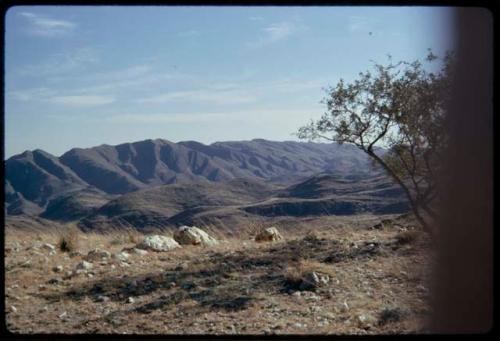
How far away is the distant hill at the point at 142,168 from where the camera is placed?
360 ft

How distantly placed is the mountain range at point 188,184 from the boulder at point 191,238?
10.9ft

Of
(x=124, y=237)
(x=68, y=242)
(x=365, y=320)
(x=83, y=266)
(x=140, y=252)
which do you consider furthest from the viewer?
(x=124, y=237)

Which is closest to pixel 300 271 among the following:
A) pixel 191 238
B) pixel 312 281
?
pixel 312 281

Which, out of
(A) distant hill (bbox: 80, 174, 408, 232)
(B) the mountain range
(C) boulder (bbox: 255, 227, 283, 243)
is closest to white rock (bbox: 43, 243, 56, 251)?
(C) boulder (bbox: 255, 227, 283, 243)

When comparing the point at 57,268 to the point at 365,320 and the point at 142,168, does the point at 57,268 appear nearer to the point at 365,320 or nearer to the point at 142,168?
the point at 365,320

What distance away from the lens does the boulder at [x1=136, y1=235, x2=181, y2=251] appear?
8836 mm

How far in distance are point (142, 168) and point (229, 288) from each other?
150 m

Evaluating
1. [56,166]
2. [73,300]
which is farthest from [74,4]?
[56,166]

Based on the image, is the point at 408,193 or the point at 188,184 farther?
the point at 188,184

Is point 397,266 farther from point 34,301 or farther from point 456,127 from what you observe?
point 34,301

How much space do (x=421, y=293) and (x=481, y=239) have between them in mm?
2265

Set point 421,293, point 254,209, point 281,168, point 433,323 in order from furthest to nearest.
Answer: point 281,168 < point 254,209 < point 421,293 < point 433,323

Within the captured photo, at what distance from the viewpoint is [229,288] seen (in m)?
6.59

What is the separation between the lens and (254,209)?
82125 millimetres
